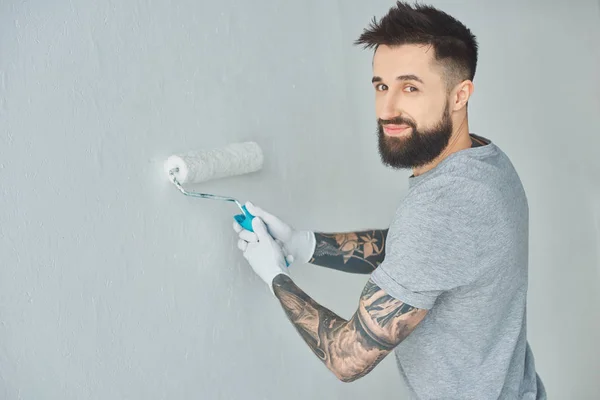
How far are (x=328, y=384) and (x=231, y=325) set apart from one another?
1.63 ft

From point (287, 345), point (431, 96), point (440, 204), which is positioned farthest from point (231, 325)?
point (431, 96)

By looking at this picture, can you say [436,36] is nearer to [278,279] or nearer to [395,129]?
[395,129]

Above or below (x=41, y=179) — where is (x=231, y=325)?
below

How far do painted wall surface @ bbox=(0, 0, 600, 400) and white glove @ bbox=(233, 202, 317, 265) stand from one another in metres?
0.09

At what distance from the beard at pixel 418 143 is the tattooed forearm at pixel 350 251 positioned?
0.31 m

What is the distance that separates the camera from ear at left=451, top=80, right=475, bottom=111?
1680 millimetres

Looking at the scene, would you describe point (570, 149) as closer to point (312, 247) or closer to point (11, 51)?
point (312, 247)

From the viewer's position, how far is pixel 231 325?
1.79 meters

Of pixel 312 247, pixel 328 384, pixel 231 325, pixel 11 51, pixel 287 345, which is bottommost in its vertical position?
pixel 328 384

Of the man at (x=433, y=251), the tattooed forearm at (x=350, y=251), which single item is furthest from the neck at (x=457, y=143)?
the tattooed forearm at (x=350, y=251)

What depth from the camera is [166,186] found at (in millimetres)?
1615

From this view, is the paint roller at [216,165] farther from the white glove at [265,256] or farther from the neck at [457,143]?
the neck at [457,143]

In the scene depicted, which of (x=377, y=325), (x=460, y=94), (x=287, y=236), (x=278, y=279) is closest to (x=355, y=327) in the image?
(x=377, y=325)

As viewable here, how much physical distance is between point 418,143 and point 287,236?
375 mm
